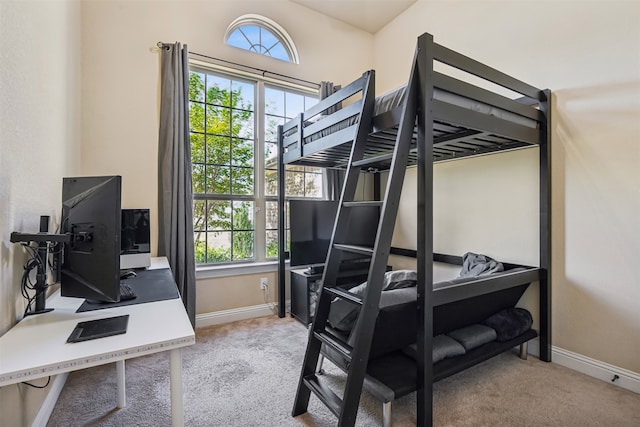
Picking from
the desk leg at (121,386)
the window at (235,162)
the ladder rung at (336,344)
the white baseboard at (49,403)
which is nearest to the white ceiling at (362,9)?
the window at (235,162)

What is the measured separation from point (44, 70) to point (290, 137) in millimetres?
1902

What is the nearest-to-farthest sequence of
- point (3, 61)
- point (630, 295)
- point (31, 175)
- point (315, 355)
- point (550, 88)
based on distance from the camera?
point (3, 61)
point (31, 175)
point (315, 355)
point (630, 295)
point (550, 88)

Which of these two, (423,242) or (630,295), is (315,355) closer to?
(423,242)

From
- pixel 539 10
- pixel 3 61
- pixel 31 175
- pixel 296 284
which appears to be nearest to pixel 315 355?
pixel 296 284

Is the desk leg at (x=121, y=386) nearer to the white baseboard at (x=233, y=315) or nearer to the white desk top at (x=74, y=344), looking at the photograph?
the white desk top at (x=74, y=344)

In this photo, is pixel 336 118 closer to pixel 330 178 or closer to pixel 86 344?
pixel 330 178

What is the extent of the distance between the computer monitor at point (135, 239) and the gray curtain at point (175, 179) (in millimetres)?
249

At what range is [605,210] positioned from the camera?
2.06 m

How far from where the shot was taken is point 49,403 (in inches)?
66.5

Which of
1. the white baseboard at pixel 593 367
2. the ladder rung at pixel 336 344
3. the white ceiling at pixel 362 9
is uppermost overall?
the white ceiling at pixel 362 9

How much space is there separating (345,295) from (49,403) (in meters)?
1.81

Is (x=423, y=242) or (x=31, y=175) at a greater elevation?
(x=31, y=175)

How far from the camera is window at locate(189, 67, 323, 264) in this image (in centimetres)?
310

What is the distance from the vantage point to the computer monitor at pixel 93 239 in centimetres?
129
